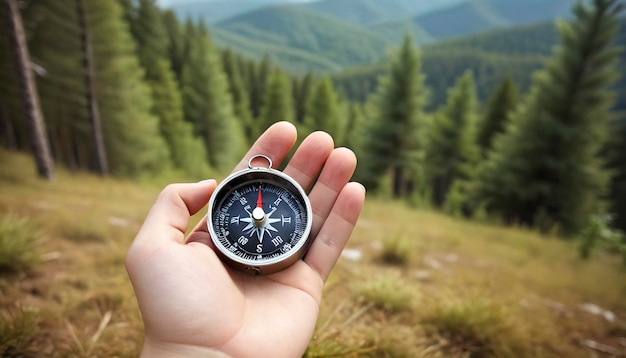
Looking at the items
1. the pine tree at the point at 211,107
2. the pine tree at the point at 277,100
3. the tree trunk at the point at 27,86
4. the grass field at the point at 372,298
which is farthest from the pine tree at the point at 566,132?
the pine tree at the point at 277,100

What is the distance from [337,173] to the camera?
2.54m

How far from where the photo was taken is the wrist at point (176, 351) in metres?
1.70

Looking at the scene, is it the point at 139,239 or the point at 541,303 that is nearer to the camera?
the point at 139,239

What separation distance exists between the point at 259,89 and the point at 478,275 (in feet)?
158

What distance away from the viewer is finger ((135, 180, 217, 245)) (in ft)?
6.16

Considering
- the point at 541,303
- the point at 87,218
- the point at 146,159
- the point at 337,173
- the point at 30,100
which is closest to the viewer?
the point at 337,173

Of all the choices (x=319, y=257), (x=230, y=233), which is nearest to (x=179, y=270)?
(x=230, y=233)

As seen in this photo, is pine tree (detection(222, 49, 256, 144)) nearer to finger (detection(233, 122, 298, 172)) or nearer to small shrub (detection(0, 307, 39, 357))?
finger (detection(233, 122, 298, 172))

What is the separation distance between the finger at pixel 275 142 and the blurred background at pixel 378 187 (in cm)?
115

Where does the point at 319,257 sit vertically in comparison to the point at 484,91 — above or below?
above

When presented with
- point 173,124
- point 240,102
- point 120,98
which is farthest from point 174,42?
point 120,98

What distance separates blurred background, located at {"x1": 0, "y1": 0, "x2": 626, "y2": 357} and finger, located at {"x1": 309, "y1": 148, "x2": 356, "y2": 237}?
659 millimetres

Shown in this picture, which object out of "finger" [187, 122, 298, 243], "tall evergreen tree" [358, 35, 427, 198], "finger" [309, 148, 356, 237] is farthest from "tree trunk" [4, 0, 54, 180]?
"tall evergreen tree" [358, 35, 427, 198]

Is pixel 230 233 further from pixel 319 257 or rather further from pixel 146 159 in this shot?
pixel 146 159
